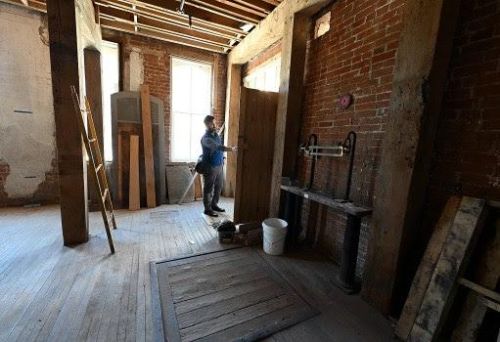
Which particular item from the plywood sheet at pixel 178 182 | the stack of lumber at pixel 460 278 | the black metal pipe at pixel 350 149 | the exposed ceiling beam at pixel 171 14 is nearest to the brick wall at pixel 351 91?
the black metal pipe at pixel 350 149

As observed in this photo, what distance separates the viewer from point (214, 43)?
4.67m

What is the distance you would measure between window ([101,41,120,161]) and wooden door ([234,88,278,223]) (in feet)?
8.30

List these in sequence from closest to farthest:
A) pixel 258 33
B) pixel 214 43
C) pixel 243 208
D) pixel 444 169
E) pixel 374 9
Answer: pixel 444 169 → pixel 374 9 → pixel 243 208 → pixel 258 33 → pixel 214 43

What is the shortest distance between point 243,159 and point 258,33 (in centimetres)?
209

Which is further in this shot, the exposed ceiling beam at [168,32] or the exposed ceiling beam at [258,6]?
the exposed ceiling beam at [168,32]

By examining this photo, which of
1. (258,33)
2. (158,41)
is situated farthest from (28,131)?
(258,33)

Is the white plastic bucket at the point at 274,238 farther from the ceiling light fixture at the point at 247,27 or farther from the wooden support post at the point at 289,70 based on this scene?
the ceiling light fixture at the point at 247,27

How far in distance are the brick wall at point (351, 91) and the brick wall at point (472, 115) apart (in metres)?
0.47

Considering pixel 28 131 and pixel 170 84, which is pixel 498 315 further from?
pixel 28 131

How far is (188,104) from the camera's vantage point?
5.13m

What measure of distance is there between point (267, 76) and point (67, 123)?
10.0ft

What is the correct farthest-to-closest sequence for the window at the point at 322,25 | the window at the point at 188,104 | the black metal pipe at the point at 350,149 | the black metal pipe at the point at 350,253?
1. the window at the point at 188,104
2. the window at the point at 322,25
3. the black metal pipe at the point at 350,149
4. the black metal pipe at the point at 350,253

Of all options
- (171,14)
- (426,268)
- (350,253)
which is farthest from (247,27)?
(426,268)

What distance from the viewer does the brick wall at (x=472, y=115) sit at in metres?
1.49
